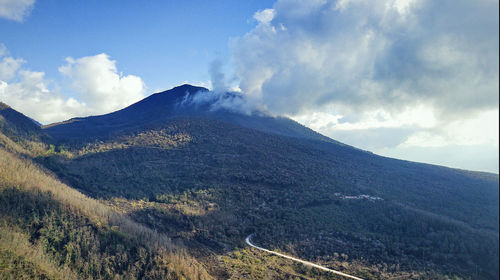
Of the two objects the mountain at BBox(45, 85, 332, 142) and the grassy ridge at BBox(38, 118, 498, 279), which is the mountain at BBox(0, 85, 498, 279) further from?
the mountain at BBox(45, 85, 332, 142)

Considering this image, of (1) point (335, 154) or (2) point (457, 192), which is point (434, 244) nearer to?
(2) point (457, 192)

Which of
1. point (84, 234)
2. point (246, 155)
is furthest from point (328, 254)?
point (246, 155)

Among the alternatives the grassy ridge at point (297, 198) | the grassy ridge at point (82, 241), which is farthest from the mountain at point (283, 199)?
the grassy ridge at point (82, 241)

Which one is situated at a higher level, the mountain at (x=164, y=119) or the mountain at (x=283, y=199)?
the mountain at (x=164, y=119)

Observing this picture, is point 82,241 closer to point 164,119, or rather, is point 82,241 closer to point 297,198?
point 297,198

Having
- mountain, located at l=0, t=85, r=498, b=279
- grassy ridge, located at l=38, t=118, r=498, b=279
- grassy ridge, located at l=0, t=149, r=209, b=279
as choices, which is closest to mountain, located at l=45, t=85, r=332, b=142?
mountain, located at l=0, t=85, r=498, b=279

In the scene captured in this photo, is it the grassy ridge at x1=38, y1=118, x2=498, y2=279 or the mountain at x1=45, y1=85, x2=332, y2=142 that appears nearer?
the grassy ridge at x1=38, y1=118, x2=498, y2=279

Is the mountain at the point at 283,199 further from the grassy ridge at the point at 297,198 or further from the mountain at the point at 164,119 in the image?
the mountain at the point at 164,119

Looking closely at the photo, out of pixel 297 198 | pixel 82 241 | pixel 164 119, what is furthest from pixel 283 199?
pixel 164 119

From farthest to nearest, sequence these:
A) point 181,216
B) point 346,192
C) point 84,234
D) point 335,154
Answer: point 335,154 → point 346,192 → point 181,216 → point 84,234
